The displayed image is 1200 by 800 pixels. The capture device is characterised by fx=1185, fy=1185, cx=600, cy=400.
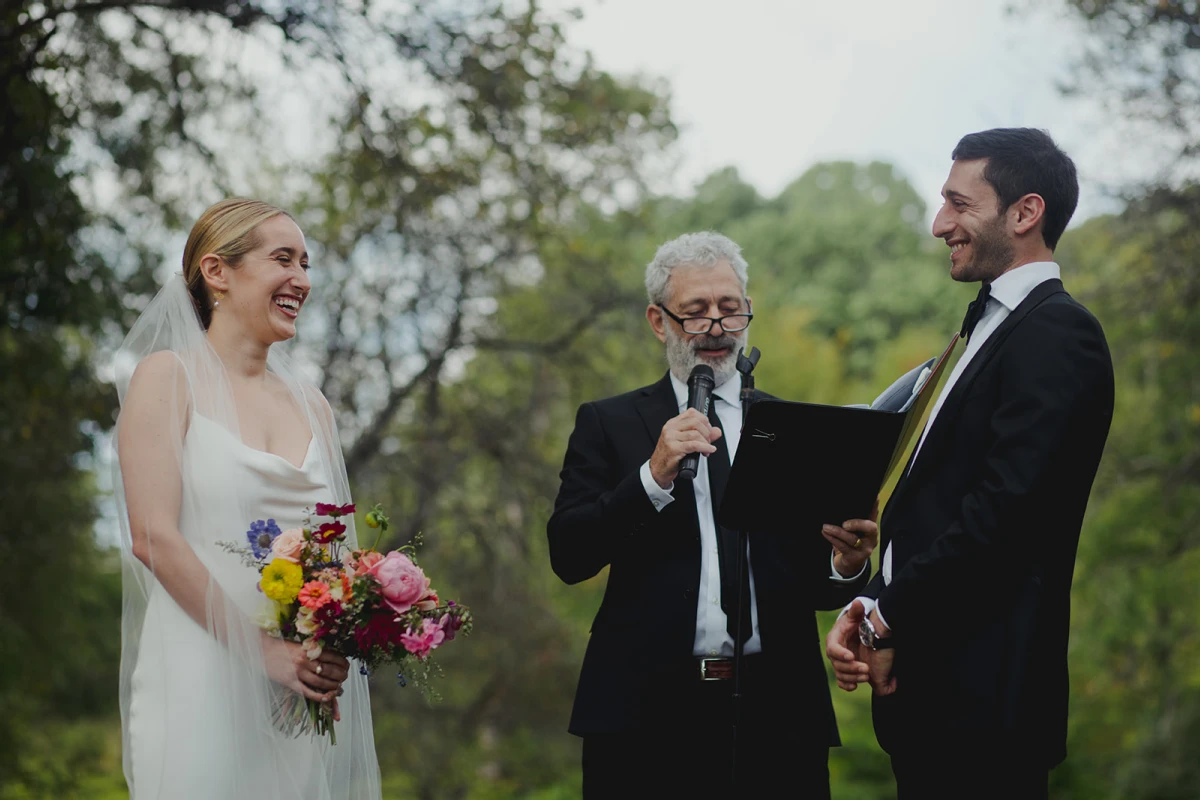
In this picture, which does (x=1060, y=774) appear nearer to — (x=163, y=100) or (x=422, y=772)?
(x=422, y=772)

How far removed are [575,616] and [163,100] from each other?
10945mm

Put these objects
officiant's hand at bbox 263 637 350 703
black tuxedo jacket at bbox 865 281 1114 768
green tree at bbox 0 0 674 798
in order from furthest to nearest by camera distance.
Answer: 1. green tree at bbox 0 0 674 798
2. officiant's hand at bbox 263 637 350 703
3. black tuxedo jacket at bbox 865 281 1114 768

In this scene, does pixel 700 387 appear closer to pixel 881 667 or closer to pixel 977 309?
pixel 977 309

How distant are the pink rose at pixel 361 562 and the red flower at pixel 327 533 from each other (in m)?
0.08

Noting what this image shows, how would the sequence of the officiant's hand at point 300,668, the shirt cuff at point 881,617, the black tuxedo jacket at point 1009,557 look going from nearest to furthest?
the black tuxedo jacket at point 1009,557 → the shirt cuff at point 881,617 → the officiant's hand at point 300,668

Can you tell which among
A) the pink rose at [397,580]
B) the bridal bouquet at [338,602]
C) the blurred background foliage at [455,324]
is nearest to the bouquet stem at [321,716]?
the bridal bouquet at [338,602]

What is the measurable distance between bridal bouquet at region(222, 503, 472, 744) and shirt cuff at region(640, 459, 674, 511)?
2.20 ft

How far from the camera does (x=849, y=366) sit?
31078 millimetres

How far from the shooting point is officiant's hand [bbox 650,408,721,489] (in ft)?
10.9

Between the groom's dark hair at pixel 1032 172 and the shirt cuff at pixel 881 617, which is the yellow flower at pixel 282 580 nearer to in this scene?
the shirt cuff at pixel 881 617

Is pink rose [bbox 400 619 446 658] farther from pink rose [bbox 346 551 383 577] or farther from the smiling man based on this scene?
the smiling man

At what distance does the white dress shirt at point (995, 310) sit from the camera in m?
3.06

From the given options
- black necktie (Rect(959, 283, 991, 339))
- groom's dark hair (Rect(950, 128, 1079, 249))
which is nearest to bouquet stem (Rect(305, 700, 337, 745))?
black necktie (Rect(959, 283, 991, 339))

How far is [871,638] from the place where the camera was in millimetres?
Result: 3018
